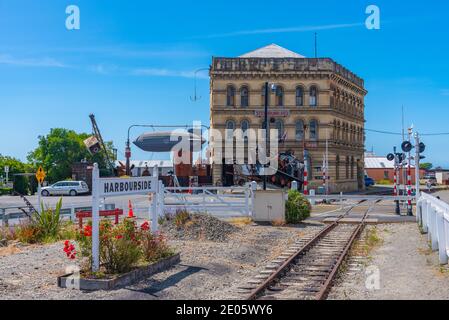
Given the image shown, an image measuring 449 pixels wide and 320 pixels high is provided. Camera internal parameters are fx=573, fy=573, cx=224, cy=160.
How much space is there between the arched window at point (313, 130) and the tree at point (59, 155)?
28790 mm

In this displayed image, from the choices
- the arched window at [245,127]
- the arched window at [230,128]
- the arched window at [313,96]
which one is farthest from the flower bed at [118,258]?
the arched window at [313,96]

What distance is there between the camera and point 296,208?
22688 millimetres

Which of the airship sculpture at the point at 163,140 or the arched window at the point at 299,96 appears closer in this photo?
the arched window at the point at 299,96

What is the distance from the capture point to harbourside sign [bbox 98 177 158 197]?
36.0 feet

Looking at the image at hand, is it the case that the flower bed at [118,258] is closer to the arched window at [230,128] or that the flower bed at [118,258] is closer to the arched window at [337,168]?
the arched window at [230,128]

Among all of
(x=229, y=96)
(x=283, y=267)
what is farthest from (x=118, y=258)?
(x=229, y=96)

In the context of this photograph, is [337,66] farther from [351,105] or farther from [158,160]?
[158,160]

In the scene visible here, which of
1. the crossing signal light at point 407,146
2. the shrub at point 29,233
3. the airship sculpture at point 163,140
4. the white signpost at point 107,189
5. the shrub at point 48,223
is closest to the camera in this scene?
the white signpost at point 107,189

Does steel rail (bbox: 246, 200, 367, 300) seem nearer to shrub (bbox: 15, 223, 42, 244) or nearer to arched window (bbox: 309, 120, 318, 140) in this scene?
shrub (bbox: 15, 223, 42, 244)

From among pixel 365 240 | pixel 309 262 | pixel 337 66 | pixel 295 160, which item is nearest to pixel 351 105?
pixel 337 66

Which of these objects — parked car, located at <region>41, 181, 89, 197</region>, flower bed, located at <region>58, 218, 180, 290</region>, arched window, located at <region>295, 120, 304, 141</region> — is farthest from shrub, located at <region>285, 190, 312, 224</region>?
parked car, located at <region>41, 181, 89, 197</region>

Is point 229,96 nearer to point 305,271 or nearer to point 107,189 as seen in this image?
point 305,271

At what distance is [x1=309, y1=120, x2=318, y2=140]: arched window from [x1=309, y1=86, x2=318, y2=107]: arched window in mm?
1662

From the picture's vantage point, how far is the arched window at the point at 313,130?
53.1 meters
